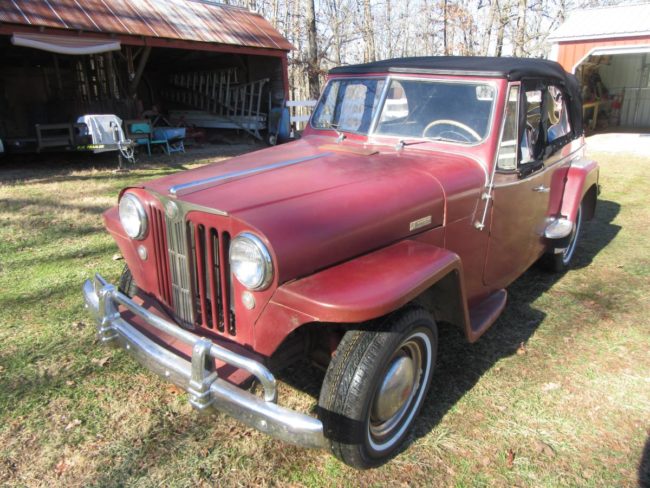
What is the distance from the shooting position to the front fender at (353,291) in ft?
6.13

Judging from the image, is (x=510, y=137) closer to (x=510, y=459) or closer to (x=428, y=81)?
(x=428, y=81)

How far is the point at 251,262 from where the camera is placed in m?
2.01

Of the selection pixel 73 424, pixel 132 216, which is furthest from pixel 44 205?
pixel 73 424

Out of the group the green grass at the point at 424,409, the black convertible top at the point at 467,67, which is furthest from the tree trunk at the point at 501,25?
the black convertible top at the point at 467,67

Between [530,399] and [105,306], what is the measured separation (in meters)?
2.39

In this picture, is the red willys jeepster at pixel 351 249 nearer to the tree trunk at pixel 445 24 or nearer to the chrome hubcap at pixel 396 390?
the chrome hubcap at pixel 396 390

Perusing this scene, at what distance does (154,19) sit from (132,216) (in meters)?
9.90

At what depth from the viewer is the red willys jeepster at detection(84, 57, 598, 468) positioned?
2.00 meters

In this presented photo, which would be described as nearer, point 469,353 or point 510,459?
point 510,459

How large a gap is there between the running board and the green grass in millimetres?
369

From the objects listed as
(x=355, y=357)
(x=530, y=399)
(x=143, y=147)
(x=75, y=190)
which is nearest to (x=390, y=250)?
(x=355, y=357)

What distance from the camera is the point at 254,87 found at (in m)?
13.8

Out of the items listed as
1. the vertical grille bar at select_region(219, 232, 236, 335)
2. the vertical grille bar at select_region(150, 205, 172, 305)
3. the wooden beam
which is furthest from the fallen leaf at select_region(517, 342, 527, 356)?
the wooden beam

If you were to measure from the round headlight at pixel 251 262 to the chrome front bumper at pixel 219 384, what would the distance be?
0.30 metres
